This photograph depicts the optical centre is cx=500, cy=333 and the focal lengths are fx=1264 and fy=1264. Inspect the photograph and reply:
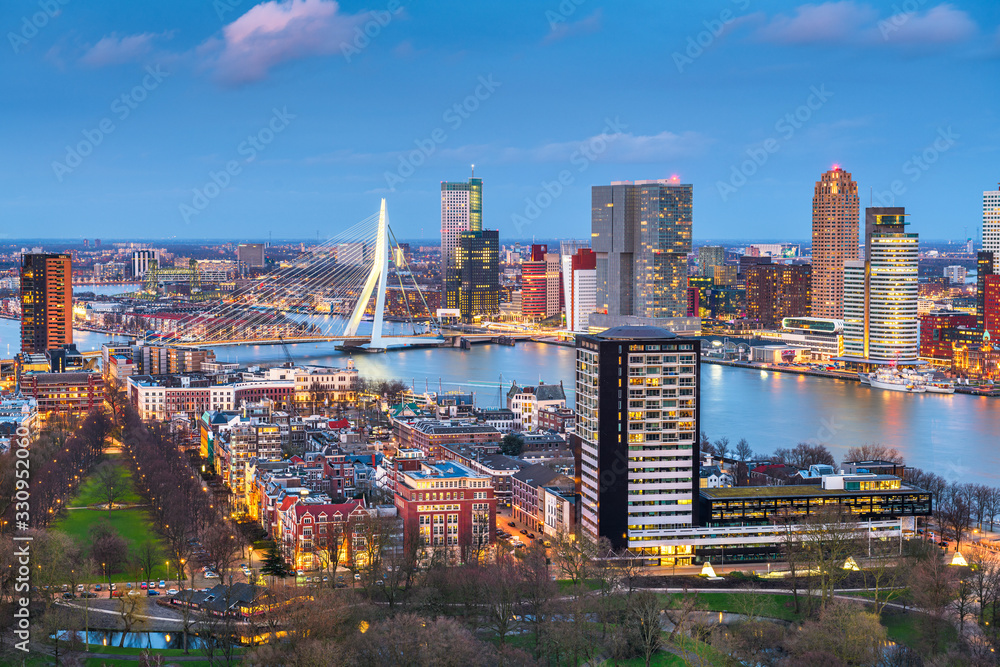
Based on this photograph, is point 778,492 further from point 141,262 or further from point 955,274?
point 141,262

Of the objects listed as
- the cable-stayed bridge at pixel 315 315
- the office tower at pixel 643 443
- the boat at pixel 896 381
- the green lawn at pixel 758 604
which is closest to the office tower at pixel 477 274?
the cable-stayed bridge at pixel 315 315

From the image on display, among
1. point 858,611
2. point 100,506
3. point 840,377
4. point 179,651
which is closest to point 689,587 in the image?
point 858,611

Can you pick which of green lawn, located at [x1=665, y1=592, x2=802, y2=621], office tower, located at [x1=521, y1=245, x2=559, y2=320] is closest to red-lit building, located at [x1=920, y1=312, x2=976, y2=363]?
office tower, located at [x1=521, y1=245, x2=559, y2=320]

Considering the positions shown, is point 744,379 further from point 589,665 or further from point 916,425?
point 589,665

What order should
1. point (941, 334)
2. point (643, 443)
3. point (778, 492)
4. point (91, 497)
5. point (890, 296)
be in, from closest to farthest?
point (643, 443)
point (778, 492)
point (91, 497)
point (890, 296)
point (941, 334)

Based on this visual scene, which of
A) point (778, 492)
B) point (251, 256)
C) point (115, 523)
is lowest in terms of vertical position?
point (115, 523)

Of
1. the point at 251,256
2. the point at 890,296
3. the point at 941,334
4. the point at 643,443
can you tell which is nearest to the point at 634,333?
the point at 643,443

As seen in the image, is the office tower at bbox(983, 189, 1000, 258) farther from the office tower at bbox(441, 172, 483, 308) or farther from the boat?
the office tower at bbox(441, 172, 483, 308)

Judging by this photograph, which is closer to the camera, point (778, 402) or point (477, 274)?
point (778, 402)
